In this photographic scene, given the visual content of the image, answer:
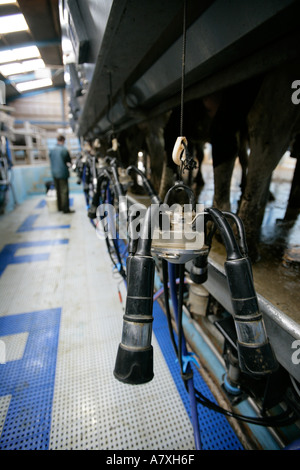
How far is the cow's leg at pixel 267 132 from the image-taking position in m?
1.48

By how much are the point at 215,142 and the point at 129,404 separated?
275 cm

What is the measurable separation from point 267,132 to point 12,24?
193cm

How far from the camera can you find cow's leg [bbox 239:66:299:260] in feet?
4.86

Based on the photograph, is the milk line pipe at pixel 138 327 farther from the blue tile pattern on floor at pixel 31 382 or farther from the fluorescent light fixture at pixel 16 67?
the blue tile pattern on floor at pixel 31 382

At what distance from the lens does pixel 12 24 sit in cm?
145

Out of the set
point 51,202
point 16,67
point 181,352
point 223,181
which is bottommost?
point 181,352

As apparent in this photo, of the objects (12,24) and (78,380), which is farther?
(78,380)

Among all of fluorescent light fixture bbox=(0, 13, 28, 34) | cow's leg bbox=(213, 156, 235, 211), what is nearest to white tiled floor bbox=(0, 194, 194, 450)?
cow's leg bbox=(213, 156, 235, 211)

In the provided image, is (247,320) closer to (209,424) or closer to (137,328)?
(137,328)

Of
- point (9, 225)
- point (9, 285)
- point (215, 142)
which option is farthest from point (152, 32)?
point (9, 225)

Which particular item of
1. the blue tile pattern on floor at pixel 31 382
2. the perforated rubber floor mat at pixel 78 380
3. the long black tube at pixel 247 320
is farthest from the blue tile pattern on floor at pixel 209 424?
the long black tube at pixel 247 320

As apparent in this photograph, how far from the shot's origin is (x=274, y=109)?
5.03 feet

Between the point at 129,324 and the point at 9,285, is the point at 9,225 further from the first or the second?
the point at 129,324

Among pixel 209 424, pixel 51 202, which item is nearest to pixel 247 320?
pixel 209 424
